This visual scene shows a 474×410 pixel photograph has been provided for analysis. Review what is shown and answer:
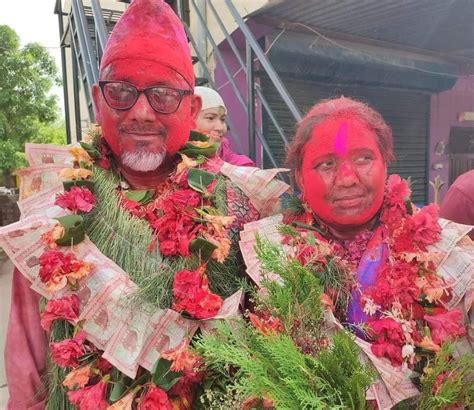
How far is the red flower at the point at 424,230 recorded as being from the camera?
1436 mm

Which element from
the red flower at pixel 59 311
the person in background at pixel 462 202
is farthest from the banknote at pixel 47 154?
the person in background at pixel 462 202

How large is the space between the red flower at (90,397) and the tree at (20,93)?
39.0ft

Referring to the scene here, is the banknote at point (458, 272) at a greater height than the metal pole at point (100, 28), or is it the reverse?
the metal pole at point (100, 28)

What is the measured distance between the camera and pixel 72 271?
1.40m

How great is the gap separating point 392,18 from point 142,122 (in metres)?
3.71

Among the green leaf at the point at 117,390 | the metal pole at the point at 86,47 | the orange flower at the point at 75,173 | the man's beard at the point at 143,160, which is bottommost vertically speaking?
the green leaf at the point at 117,390

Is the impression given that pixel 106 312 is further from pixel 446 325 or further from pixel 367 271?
pixel 446 325

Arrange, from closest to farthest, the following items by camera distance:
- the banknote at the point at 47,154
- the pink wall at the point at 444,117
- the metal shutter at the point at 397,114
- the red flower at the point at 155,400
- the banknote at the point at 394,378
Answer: the banknote at the point at 394,378, the red flower at the point at 155,400, the banknote at the point at 47,154, the metal shutter at the point at 397,114, the pink wall at the point at 444,117

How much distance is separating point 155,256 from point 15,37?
12.8 metres

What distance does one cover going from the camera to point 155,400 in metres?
1.29

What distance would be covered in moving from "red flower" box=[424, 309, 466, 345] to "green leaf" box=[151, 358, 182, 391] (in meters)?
0.74

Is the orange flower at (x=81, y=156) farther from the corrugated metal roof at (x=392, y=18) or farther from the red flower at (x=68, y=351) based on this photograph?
the corrugated metal roof at (x=392, y=18)

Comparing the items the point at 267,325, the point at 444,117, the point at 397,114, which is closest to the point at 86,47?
the point at 267,325

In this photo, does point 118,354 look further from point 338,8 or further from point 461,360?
point 338,8
